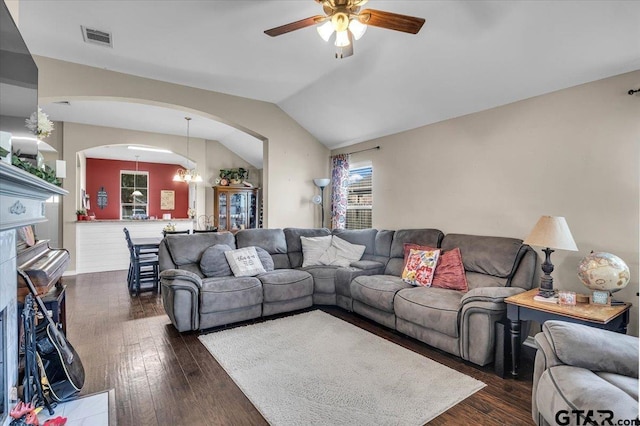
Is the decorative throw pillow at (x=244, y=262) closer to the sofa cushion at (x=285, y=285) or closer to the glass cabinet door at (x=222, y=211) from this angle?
the sofa cushion at (x=285, y=285)

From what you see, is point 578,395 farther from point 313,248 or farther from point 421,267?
point 313,248

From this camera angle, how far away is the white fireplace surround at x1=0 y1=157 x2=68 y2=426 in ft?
4.64

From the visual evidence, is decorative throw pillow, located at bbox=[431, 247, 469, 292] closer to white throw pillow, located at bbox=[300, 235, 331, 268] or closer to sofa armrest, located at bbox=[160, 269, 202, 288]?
white throw pillow, located at bbox=[300, 235, 331, 268]

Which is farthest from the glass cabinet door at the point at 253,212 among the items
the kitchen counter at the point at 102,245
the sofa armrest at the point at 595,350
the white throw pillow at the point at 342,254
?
the sofa armrest at the point at 595,350

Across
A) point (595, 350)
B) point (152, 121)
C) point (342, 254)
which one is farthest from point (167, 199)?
point (595, 350)

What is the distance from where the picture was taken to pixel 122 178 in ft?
31.1

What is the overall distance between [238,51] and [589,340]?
3.84m

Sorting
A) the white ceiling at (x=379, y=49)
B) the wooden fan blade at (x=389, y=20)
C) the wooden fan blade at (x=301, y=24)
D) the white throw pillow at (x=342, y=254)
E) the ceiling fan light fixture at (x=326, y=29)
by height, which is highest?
the white ceiling at (x=379, y=49)

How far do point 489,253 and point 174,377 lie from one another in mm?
3084

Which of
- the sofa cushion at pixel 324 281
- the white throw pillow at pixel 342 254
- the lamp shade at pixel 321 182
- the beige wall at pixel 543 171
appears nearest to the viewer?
the beige wall at pixel 543 171

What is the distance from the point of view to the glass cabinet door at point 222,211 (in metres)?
7.52

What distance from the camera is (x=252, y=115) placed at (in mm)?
4977

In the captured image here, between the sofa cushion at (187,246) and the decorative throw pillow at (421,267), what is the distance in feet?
7.69

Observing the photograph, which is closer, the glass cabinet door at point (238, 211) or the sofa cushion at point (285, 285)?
the sofa cushion at point (285, 285)
